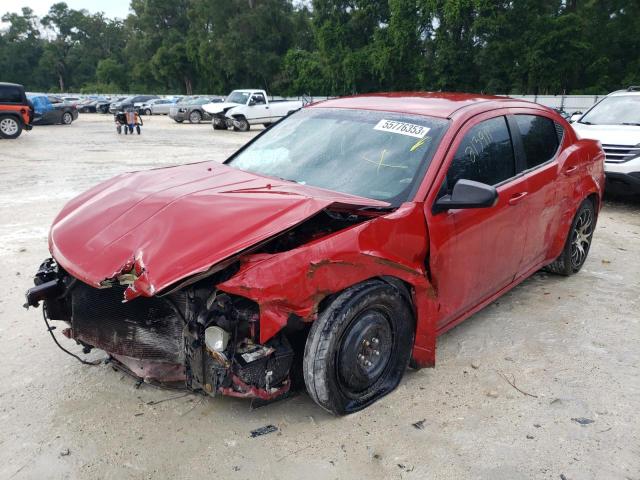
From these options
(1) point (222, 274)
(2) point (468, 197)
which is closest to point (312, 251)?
(1) point (222, 274)

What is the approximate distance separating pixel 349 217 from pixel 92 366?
1975mm

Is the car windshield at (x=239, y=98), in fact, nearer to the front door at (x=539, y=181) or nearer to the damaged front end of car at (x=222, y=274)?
the front door at (x=539, y=181)

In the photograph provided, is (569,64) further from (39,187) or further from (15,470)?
(15,470)

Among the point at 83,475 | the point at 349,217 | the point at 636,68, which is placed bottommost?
the point at 83,475

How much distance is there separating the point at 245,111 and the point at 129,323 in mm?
21617

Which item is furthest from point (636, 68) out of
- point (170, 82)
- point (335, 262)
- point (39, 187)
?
point (170, 82)

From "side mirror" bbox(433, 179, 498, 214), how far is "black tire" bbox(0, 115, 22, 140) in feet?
63.9

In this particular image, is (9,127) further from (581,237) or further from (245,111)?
(581,237)

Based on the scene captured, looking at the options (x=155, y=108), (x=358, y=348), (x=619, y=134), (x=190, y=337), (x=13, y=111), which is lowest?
(x=358, y=348)

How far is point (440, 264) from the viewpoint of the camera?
3.06 meters

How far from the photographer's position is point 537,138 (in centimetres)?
414

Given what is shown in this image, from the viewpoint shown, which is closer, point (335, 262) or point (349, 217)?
point (335, 262)

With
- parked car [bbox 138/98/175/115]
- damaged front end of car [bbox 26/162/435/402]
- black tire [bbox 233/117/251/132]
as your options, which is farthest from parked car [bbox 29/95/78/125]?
damaged front end of car [bbox 26/162/435/402]

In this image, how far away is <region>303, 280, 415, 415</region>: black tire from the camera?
2.59 m
